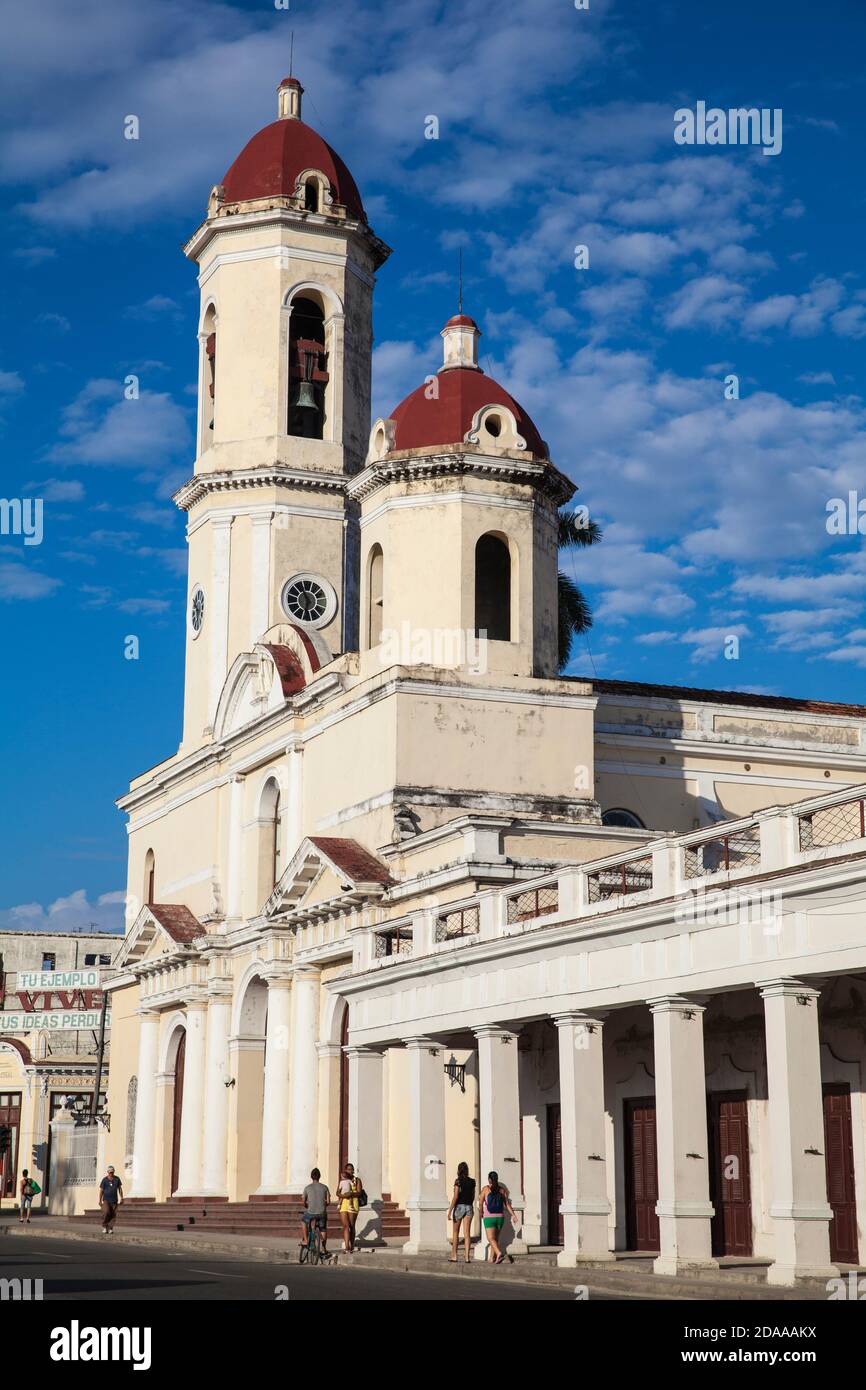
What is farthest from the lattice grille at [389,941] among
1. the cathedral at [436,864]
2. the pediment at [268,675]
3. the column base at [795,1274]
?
the column base at [795,1274]

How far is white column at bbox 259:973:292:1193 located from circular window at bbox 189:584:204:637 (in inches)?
465

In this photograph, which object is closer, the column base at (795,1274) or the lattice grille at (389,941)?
the column base at (795,1274)

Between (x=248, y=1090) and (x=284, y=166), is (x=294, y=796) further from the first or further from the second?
(x=284, y=166)

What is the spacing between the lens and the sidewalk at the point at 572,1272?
1823 centimetres

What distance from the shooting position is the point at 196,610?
46719 millimetres

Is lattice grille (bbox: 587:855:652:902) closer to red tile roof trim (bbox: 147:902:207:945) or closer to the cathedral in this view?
the cathedral

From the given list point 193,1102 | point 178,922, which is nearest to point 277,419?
point 178,922

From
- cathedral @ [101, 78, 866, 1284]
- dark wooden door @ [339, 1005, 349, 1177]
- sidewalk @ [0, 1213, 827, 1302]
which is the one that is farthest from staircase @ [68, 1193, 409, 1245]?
dark wooden door @ [339, 1005, 349, 1177]

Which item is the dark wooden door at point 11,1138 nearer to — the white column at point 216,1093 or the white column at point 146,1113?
the white column at point 146,1113

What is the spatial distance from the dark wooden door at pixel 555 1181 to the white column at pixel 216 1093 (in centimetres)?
1356

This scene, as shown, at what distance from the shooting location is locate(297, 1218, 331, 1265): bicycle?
86.7ft

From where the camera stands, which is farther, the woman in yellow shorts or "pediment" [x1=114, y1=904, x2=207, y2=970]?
"pediment" [x1=114, y1=904, x2=207, y2=970]

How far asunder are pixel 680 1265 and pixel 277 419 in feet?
93.6
